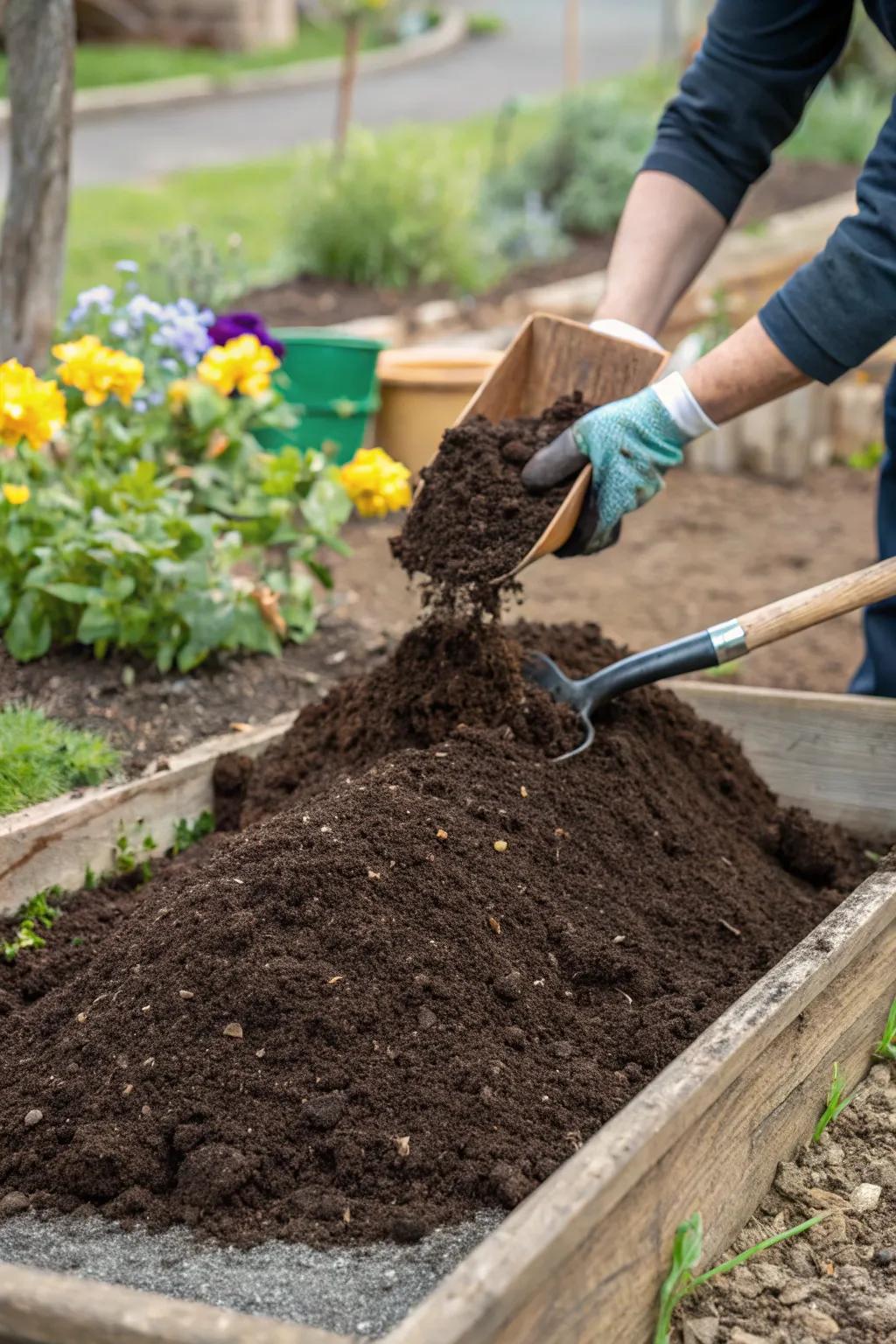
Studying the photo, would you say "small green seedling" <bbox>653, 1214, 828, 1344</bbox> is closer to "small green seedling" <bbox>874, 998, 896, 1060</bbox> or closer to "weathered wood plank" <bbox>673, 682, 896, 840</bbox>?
"small green seedling" <bbox>874, 998, 896, 1060</bbox>

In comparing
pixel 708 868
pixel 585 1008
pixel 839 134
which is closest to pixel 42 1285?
pixel 585 1008

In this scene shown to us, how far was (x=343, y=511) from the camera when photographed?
12.1 feet

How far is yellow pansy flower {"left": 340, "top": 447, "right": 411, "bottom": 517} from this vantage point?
357 centimetres

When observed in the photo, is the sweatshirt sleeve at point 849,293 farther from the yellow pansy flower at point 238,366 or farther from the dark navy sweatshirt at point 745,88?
the yellow pansy flower at point 238,366

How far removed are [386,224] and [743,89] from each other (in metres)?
5.05

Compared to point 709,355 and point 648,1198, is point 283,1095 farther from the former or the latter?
point 709,355

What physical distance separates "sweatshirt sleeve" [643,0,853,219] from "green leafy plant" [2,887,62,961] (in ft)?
6.29

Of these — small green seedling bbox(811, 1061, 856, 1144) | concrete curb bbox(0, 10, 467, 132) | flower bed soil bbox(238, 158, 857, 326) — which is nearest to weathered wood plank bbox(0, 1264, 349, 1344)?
small green seedling bbox(811, 1061, 856, 1144)

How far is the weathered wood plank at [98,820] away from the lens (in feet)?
8.78

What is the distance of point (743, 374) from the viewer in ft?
8.41

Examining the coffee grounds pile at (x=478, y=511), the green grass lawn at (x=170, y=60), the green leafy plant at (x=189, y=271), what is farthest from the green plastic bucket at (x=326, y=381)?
the green grass lawn at (x=170, y=60)

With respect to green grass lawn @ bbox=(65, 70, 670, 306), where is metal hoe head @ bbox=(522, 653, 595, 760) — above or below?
above

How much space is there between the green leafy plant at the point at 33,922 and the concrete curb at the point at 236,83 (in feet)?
40.5

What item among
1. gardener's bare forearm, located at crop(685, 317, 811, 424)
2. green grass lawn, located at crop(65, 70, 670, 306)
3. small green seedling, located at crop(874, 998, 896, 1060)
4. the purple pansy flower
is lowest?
green grass lawn, located at crop(65, 70, 670, 306)
